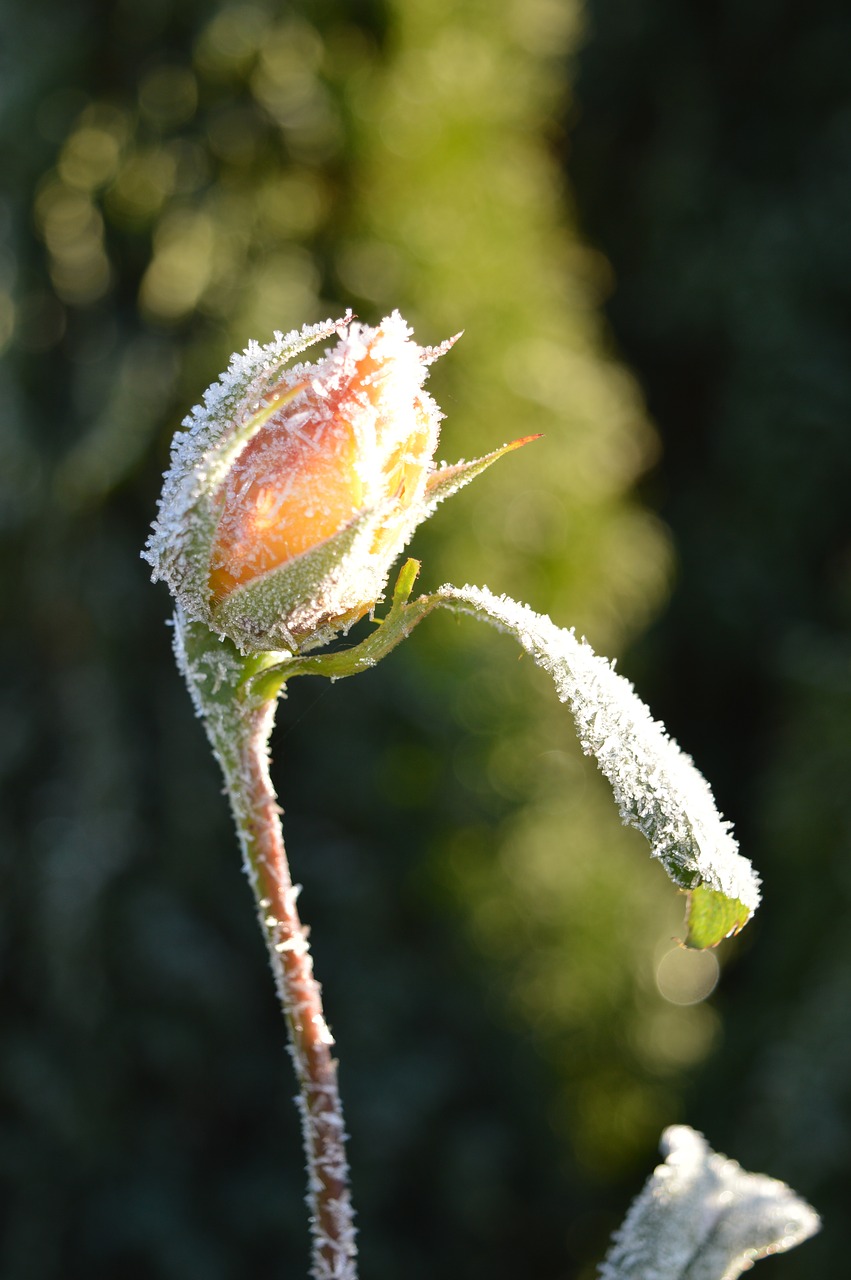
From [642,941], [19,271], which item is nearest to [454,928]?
[642,941]

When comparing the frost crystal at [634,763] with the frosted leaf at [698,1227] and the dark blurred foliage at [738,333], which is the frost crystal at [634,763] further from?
the dark blurred foliage at [738,333]

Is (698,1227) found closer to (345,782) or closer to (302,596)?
(302,596)

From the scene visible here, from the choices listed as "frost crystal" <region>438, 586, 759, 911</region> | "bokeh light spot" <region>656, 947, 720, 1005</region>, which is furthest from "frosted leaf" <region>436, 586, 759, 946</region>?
"bokeh light spot" <region>656, 947, 720, 1005</region>

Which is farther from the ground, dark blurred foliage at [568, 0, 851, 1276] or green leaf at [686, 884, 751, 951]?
dark blurred foliage at [568, 0, 851, 1276]

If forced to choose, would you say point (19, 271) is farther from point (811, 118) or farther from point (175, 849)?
point (811, 118)

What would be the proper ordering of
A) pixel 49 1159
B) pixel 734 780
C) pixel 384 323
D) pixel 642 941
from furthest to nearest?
pixel 734 780
pixel 642 941
pixel 49 1159
pixel 384 323

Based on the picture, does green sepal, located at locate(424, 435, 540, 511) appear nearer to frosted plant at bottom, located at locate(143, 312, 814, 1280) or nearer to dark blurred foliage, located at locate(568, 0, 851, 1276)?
frosted plant at bottom, located at locate(143, 312, 814, 1280)

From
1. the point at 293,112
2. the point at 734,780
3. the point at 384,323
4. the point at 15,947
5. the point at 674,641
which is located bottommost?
the point at 384,323
